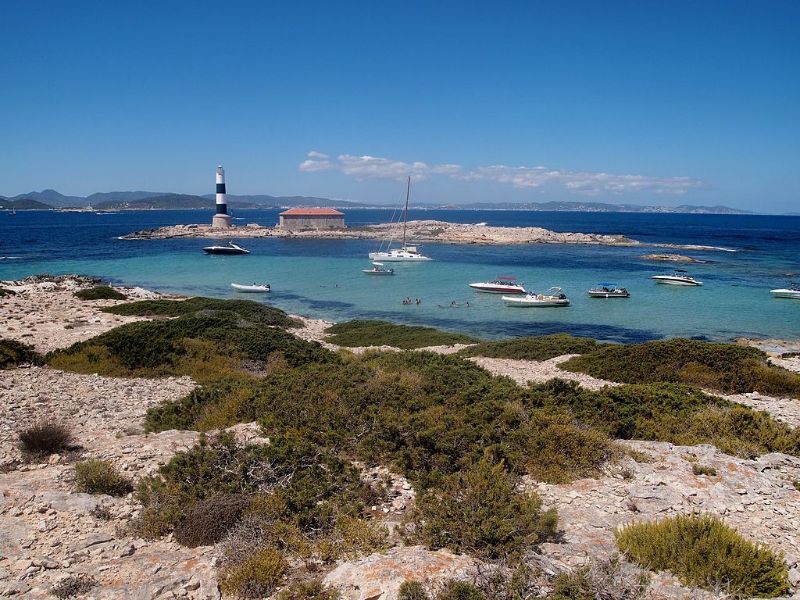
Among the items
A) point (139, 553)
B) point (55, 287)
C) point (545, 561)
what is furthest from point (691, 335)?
point (55, 287)

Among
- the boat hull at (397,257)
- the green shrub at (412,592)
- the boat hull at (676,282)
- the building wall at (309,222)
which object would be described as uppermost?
the building wall at (309,222)

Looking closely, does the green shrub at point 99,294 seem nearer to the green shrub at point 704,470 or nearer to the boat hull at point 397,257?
the boat hull at point 397,257

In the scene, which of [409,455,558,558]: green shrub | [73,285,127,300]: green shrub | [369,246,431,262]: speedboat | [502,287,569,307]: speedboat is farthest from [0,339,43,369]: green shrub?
[369,246,431,262]: speedboat

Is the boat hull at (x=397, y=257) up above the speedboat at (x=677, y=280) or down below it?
above

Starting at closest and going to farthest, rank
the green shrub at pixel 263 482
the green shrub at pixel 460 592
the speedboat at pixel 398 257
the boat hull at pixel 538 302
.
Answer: the green shrub at pixel 460 592, the green shrub at pixel 263 482, the boat hull at pixel 538 302, the speedboat at pixel 398 257

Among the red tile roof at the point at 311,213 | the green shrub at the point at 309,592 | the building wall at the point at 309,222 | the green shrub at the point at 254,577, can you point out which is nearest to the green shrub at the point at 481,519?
the green shrub at the point at 309,592

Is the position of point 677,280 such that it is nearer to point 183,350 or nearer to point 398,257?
point 398,257

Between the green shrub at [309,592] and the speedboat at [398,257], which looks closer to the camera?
the green shrub at [309,592]

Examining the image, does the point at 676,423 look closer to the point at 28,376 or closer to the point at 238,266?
the point at 28,376
